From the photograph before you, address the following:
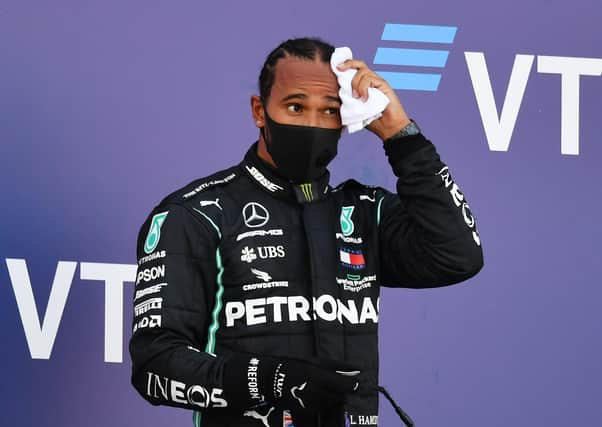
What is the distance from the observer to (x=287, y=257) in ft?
6.85

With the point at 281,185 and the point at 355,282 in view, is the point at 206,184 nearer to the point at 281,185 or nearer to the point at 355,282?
the point at 281,185

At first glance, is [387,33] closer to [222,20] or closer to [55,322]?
[222,20]

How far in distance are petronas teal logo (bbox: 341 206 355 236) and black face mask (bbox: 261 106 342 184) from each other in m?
0.08

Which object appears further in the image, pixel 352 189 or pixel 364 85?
pixel 352 189

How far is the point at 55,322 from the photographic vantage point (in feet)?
9.68

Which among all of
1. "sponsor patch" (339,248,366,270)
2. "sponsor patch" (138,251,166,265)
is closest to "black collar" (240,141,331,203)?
"sponsor patch" (339,248,366,270)

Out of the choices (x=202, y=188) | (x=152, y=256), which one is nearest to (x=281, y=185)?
(x=202, y=188)

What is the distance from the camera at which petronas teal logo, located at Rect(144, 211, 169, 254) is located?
6.77 feet

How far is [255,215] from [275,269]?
0.10m

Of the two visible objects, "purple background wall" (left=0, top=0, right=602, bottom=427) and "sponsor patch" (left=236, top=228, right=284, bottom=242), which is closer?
"sponsor patch" (left=236, top=228, right=284, bottom=242)

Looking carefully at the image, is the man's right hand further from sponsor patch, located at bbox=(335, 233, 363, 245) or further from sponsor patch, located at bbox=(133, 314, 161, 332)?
sponsor patch, located at bbox=(335, 233, 363, 245)

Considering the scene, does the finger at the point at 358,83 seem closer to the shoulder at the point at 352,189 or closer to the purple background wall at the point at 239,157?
the shoulder at the point at 352,189

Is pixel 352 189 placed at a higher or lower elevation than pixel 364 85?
lower

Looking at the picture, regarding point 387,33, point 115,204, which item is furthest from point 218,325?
point 387,33
